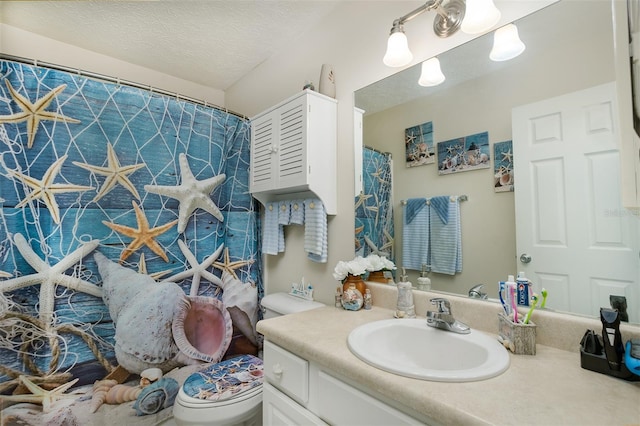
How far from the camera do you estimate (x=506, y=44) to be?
102 cm

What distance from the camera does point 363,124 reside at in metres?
1.49

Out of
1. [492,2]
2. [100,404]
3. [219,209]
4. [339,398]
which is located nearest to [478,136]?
[492,2]

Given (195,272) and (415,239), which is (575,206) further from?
(195,272)

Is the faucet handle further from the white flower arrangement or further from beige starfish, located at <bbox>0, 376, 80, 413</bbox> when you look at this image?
beige starfish, located at <bbox>0, 376, 80, 413</bbox>

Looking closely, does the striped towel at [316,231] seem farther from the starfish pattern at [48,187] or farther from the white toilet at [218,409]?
the starfish pattern at [48,187]

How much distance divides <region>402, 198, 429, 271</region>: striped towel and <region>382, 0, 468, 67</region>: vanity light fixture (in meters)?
0.63

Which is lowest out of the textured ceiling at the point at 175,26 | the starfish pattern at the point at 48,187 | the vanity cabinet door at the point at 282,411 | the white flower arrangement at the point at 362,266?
the vanity cabinet door at the point at 282,411

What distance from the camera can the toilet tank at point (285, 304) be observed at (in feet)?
5.11

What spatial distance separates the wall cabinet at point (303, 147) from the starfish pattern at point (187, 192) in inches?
14.7

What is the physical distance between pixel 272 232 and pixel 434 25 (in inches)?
55.3

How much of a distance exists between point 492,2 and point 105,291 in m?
2.08

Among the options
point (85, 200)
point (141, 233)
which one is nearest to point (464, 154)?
point (141, 233)

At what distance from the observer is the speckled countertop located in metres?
0.57

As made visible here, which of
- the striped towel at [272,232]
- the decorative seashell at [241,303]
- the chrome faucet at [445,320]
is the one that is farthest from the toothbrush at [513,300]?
the decorative seashell at [241,303]
